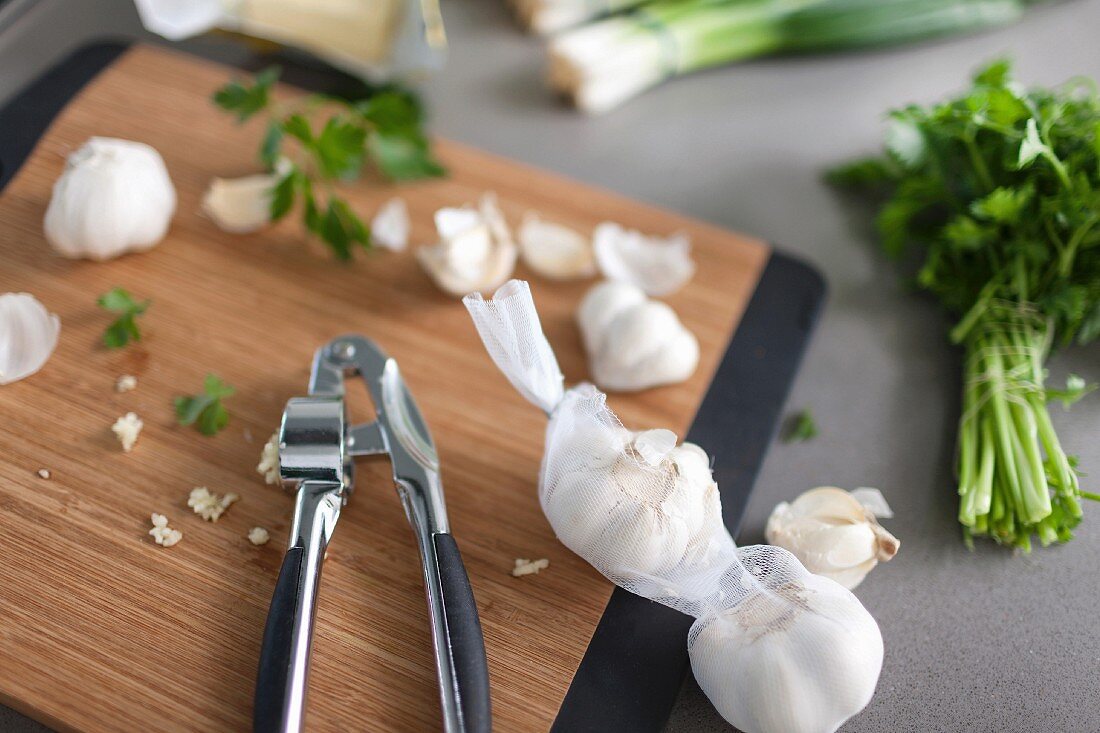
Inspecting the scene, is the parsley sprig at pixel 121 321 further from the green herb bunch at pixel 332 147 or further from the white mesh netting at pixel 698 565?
the white mesh netting at pixel 698 565

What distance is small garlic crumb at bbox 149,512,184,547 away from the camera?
92cm

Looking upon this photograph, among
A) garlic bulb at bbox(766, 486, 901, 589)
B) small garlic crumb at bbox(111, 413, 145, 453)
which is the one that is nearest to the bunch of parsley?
garlic bulb at bbox(766, 486, 901, 589)

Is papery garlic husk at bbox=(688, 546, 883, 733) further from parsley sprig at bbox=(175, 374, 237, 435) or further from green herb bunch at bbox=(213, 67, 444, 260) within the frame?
green herb bunch at bbox=(213, 67, 444, 260)

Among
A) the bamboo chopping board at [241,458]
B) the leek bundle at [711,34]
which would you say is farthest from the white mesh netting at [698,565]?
the leek bundle at [711,34]

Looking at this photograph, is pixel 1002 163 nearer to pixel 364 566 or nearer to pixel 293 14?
pixel 364 566

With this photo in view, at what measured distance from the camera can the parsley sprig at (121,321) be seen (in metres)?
1.06

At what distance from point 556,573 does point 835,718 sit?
0.98 ft

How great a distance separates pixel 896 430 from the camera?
1.15m

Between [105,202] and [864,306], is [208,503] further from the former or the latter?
[864,306]

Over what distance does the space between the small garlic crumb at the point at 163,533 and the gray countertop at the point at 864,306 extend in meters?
0.20

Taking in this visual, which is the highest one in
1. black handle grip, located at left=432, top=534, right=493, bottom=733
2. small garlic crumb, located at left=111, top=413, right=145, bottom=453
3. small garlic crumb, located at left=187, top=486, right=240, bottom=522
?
black handle grip, located at left=432, top=534, right=493, bottom=733

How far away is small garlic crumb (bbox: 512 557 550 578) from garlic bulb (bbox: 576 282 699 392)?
9.8 inches

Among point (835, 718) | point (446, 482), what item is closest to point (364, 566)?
point (446, 482)

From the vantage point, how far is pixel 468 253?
117 centimetres
